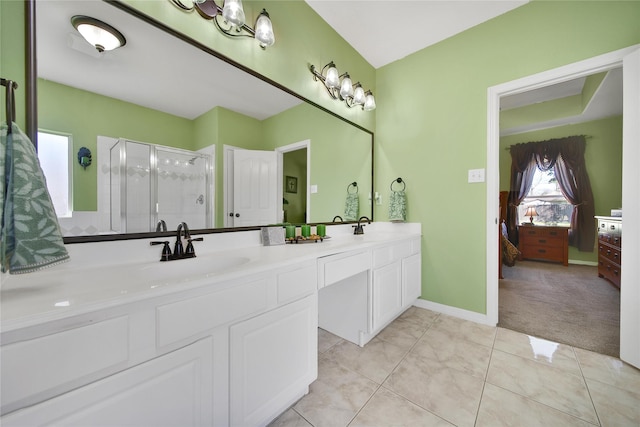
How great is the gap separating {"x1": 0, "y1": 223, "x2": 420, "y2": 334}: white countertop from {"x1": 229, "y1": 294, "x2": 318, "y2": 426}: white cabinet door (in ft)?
0.74

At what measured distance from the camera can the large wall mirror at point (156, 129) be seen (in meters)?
0.92

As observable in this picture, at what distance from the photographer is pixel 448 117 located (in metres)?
2.18

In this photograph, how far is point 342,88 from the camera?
6.82ft

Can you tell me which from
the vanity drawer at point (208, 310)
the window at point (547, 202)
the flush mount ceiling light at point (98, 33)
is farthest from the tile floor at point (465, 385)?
the window at point (547, 202)

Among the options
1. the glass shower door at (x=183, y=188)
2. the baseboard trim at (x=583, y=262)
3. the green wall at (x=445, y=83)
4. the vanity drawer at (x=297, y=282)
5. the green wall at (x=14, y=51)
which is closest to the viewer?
the green wall at (x=14, y=51)

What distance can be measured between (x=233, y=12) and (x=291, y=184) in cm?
102

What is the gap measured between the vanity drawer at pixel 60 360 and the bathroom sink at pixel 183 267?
36cm

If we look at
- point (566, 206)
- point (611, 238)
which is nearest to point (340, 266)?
point (611, 238)

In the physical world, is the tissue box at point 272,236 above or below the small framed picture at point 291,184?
below

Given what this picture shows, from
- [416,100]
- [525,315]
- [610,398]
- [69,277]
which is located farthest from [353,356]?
[416,100]

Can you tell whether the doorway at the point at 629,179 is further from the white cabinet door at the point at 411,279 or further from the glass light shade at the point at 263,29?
the glass light shade at the point at 263,29

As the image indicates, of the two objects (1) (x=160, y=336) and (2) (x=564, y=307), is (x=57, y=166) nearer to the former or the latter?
(1) (x=160, y=336)

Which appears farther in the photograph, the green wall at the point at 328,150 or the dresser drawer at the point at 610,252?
the dresser drawer at the point at 610,252

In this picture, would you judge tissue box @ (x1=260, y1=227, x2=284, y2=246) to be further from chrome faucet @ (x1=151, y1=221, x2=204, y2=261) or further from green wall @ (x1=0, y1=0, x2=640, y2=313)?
green wall @ (x1=0, y1=0, x2=640, y2=313)
